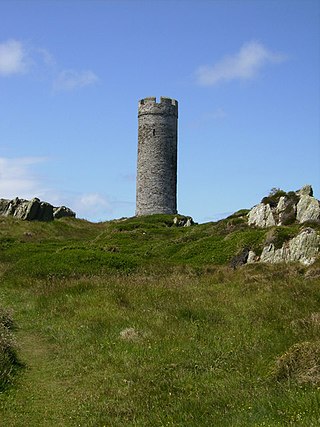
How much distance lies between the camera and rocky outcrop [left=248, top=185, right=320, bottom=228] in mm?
29266

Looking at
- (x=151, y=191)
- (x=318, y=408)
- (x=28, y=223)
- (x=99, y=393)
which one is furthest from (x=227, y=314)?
(x=151, y=191)

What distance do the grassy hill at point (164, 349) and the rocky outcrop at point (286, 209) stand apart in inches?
359

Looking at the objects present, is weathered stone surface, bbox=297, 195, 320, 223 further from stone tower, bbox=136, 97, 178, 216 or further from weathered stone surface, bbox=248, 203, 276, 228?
stone tower, bbox=136, 97, 178, 216

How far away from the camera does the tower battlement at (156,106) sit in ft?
205

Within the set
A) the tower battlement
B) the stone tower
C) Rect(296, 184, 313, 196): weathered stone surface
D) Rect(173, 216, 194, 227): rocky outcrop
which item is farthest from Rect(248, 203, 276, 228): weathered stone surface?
the tower battlement

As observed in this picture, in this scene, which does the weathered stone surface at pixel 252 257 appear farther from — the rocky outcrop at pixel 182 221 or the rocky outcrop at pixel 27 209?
the rocky outcrop at pixel 27 209

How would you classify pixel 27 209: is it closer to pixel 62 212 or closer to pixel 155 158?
pixel 62 212

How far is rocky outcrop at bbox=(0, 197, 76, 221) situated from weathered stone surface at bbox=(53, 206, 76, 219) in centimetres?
210

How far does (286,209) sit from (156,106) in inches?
1324

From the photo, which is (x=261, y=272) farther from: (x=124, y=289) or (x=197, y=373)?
(x=197, y=373)

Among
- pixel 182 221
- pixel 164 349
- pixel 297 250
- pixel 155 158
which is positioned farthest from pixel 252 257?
pixel 155 158

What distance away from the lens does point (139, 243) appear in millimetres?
36344

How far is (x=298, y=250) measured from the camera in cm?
2303

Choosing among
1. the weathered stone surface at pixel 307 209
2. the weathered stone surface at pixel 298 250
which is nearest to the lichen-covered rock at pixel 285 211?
the weathered stone surface at pixel 307 209
